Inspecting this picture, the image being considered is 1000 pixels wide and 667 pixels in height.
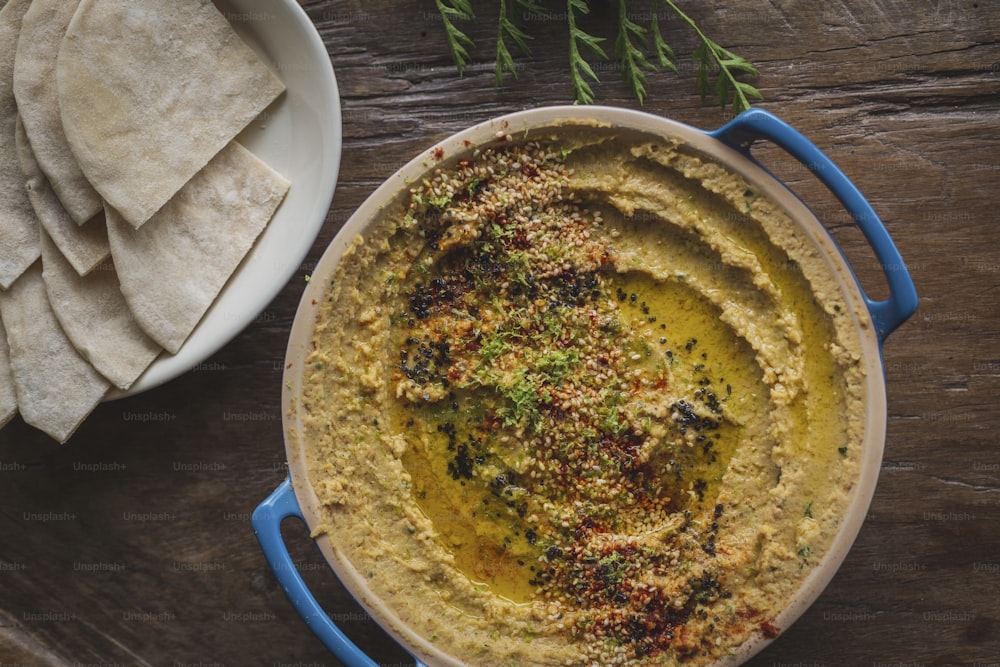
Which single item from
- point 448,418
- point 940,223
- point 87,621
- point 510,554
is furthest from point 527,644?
point 940,223

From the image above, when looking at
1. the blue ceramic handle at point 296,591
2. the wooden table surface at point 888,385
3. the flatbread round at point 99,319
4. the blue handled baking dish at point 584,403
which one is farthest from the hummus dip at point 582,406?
the flatbread round at point 99,319

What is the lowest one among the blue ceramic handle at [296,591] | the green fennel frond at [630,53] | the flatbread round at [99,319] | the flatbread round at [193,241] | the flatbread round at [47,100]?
the blue ceramic handle at [296,591]

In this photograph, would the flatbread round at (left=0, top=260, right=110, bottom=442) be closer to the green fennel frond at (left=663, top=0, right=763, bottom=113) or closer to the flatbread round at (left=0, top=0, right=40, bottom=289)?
the flatbread round at (left=0, top=0, right=40, bottom=289)

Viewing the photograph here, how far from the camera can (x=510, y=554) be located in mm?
2635

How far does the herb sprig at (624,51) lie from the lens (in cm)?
253

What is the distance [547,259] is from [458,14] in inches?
35.7

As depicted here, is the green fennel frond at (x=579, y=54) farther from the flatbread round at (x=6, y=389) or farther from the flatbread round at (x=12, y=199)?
the flatbread round at (x=6, y=389)

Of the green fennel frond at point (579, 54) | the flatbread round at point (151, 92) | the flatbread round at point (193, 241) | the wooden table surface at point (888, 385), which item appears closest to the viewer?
the flatbread round at point (151, 92)

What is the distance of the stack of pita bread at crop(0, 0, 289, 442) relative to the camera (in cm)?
224

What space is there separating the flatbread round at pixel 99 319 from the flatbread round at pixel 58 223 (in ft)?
0.22

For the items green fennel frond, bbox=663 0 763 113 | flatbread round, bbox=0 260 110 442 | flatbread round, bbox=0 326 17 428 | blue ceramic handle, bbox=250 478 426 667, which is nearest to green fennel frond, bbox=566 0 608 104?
green fennel frond, bbox=663 0 763 113

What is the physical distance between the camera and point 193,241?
2.42m

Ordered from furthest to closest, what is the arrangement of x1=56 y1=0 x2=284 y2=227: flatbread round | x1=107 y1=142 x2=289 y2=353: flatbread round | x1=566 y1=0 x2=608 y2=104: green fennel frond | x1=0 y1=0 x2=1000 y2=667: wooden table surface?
x1=0 y1=0 x2=1000 y2=667: wooden table surface, x1=566 y1=0 x2=608 y2=104: green fennel frond, x1=107 y1=142 x2=289 y2=353: flatbread round, x1=56 y1=0 x2=284 y2=227: flatbread round

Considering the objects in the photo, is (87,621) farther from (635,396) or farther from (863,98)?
(863,98)
